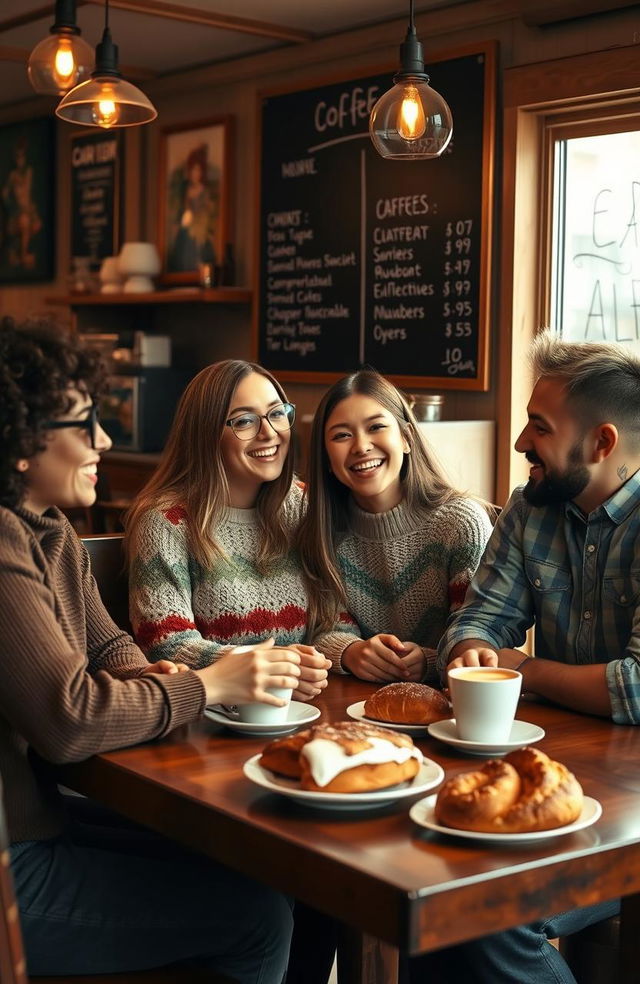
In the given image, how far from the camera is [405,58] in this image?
2.61 metres

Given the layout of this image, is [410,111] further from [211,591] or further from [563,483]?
[211,591]

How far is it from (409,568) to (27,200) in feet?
16.6

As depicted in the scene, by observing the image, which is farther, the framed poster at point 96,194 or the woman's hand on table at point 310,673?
the framed poster at point 96,194

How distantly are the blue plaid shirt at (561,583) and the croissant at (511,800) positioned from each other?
599mm

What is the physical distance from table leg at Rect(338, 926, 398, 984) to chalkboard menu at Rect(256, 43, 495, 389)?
2.69 meters

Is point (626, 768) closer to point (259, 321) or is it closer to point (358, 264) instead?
point (358, 264)

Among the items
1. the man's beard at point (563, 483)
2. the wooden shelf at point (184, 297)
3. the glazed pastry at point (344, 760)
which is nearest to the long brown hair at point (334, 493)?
the man's beard at point (563, 483)

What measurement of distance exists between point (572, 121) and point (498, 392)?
904 mm

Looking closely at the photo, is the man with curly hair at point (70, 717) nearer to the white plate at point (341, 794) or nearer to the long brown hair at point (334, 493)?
the white plate at point (341, 794)

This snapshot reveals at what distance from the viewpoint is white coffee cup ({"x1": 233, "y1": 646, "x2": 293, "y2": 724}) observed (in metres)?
1.71

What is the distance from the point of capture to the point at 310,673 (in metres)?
1.92

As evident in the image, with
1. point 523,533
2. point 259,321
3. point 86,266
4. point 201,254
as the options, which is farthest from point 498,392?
point 86,266

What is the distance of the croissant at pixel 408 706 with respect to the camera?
5.72ft

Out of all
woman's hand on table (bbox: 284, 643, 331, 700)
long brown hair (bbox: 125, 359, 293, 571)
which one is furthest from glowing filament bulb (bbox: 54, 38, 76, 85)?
woman's hand on table (bbox: 284, 643, 331, 700)
